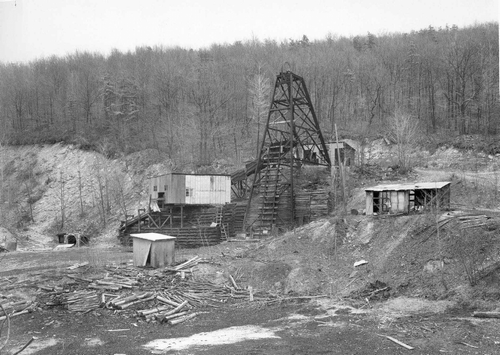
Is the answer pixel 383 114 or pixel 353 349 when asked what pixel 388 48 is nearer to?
pixel 383 114

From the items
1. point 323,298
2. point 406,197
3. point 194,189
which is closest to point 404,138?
point 194,189

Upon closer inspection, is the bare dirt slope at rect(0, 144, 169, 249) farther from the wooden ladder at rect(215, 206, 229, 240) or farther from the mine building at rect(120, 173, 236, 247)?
the wooden ladder at rect(215, 206, 229, 240)

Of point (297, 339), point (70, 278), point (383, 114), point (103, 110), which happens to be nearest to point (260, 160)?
point (70, 278)

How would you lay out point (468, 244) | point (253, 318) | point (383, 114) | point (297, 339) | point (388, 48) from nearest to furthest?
point (297, 339) → point (253, 318) → point (468, 244) → point (383, 114) → point (388, 48)

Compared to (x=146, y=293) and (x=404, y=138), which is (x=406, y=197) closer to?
(x=146, y=293)

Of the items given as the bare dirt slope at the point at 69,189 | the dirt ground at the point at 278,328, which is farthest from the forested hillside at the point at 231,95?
the dirt ground at the point at 278,328

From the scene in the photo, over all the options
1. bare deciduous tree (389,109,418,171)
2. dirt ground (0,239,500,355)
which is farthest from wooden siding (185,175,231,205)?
dirt ground (0,239,500,355)

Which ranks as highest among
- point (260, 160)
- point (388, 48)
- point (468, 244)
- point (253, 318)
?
point (388, 48)
